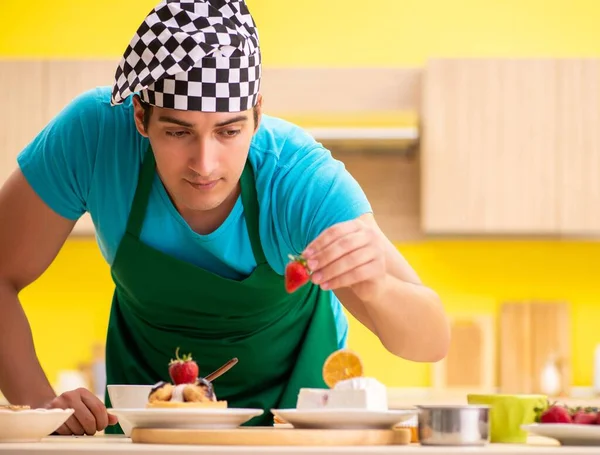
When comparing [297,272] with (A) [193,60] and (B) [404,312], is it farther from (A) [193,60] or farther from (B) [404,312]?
(A) [193,60]

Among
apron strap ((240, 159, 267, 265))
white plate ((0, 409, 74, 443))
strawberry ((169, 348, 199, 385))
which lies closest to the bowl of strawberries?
strawberry ((169, 348, 199, 385))

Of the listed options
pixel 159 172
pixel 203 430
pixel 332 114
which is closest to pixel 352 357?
pixel 203 430

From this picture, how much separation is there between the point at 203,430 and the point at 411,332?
0.48 metres

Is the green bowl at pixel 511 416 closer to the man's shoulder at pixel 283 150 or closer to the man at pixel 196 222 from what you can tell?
the man at pixel 196 222

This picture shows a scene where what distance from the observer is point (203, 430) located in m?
1.36

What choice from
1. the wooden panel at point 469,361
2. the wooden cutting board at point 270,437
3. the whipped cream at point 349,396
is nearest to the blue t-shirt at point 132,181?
the whipped cream at point 349,396

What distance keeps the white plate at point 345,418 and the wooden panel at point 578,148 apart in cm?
280

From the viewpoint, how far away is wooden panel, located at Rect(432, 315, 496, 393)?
420 cm

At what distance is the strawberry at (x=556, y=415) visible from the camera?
4.59 feet

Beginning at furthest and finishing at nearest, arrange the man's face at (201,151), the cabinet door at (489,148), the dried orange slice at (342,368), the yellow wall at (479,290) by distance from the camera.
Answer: the yellow wall at (479,290) → the cabinet door at (489,148) → the man's face at (201,151) → the dried orange slice at (342,368)

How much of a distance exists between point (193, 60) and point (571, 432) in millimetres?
897

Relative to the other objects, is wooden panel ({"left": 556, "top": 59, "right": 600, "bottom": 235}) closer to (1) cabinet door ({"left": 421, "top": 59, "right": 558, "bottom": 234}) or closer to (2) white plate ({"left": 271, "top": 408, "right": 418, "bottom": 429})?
(1) cabinet door ({"left": 421, "top": 59, "right": 558, "bottom": 234})

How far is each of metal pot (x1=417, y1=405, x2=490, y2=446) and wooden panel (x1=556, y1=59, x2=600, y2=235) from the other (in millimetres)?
2818

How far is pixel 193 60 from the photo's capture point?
1.84 metres
